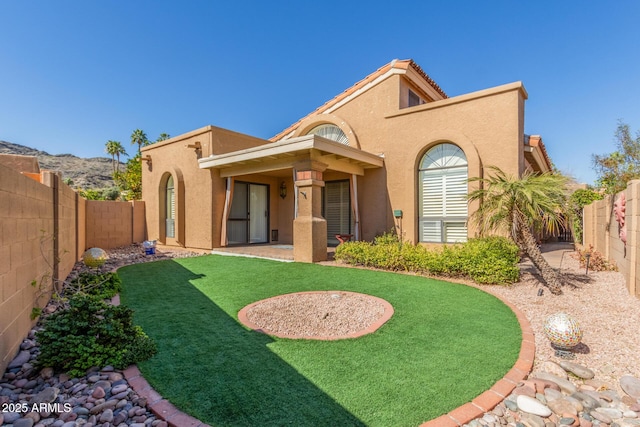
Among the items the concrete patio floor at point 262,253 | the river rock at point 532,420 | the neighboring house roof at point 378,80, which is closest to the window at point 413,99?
the neighboring house roof at point 378,80

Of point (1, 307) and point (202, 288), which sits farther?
point (202, 288)

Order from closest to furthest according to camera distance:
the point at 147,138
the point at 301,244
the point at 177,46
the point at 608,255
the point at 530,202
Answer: the point at 530,202 → the point at 608,255 → the point at 301,244 → the point at 177,46 → the point at 147,138

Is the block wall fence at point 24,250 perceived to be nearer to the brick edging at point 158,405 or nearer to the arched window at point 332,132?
the brick edging at point 158,405

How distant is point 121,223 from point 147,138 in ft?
118

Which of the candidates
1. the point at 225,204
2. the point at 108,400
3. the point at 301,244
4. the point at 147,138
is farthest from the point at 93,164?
the point at 108,400

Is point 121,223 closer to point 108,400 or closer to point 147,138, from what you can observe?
point 108,400

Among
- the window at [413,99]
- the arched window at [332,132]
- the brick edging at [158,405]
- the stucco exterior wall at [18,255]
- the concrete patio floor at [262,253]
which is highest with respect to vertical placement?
the window at [413,99]

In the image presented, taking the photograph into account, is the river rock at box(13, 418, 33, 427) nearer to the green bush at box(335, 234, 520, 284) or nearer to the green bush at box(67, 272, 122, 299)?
the green bush at box(67, 272, 122, 299)

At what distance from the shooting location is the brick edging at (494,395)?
8.59 feet

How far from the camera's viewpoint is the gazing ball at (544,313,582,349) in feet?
12.7

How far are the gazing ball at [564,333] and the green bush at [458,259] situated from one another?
11.2ft

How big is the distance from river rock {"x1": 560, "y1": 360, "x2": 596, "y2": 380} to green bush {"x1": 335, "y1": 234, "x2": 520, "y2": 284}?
3696 millimetres

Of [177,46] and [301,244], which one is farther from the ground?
[177,46]

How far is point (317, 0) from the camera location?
12914 millimetres
